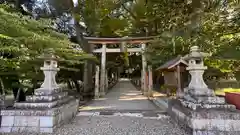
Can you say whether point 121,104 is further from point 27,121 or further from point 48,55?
point 27,121

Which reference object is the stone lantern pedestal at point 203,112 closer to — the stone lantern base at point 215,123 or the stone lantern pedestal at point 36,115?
the stone lantern base at point 215,123

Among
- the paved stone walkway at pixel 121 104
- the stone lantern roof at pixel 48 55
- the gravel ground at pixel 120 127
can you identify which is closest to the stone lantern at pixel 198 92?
the gravel ground at pixel 120 127

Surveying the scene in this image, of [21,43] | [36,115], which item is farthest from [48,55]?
[36,115]

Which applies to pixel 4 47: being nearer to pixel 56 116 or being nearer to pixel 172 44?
pixel 56 116

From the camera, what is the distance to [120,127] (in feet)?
21.2

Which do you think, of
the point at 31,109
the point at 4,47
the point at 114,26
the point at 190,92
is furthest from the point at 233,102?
the point at 114,26

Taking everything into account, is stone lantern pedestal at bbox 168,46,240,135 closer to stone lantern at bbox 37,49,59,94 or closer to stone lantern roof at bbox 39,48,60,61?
stone lantern at bbox 37,49,59,94

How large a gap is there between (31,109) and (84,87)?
1117 centimetres

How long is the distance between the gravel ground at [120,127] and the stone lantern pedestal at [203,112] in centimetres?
50

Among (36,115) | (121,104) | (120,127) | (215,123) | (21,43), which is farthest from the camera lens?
(121,104)

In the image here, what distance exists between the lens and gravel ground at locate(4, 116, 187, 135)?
19.2ft

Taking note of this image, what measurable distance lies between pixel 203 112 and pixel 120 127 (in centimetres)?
230

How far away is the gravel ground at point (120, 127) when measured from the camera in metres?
5.86

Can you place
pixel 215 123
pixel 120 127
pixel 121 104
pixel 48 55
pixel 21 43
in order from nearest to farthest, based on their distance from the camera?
pixel 215 123 < pixel 21 43 < pixel 120 127 < pixel 48 55 < pixel 121 104
